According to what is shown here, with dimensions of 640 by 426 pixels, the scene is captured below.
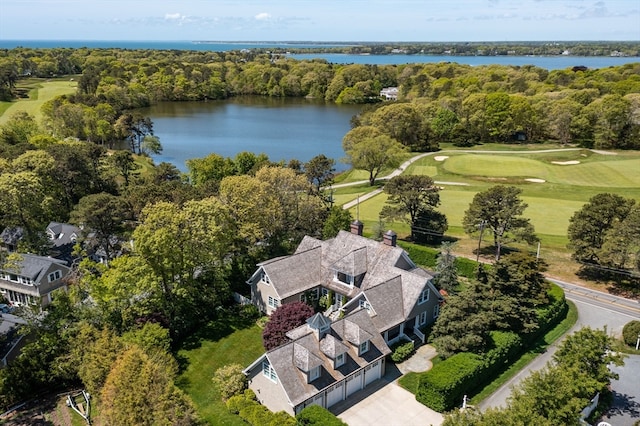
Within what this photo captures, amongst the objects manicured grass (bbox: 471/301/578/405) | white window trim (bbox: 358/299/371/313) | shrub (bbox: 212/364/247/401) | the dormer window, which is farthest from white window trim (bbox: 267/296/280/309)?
manicured grass (bbox: 471/301/578/405)

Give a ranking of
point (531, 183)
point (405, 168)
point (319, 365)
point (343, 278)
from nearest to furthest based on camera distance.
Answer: point (319, 365)
point (343, 278)
point (531, 183)
point (405, 168)

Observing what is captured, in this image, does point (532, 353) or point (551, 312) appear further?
point (551, 312)

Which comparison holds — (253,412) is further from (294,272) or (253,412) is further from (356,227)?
(356,227)

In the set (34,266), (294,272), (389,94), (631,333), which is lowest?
(631,333)

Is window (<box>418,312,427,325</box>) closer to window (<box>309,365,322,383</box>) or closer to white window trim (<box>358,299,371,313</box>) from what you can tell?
white window trim (<box>358,299,371,313</box>)

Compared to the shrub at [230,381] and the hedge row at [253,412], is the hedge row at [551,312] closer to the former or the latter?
the hedge row at [253,412]

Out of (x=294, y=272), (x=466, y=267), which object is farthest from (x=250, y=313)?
(x=466, y=267)

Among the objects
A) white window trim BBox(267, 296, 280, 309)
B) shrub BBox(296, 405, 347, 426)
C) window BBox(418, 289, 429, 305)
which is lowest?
white window trim BBox(267, 296, 280, 309)
